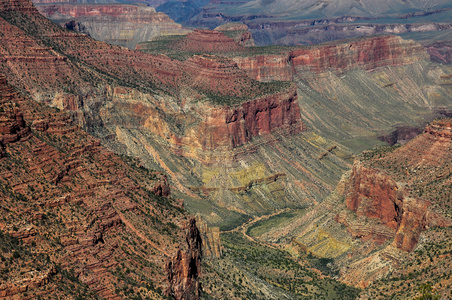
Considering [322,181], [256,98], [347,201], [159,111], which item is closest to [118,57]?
[159,111]

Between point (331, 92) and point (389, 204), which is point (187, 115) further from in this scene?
point (331, 92)

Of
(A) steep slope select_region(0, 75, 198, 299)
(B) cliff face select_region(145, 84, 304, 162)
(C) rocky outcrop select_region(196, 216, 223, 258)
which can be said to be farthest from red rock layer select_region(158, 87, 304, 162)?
(A) steep slope select_region(0, 75, 198, 299)

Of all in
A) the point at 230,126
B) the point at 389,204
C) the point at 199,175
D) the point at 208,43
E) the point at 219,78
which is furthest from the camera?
the point at 208,43

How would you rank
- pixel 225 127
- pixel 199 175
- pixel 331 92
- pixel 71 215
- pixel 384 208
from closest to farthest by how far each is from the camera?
pixel 71 215
pixel 384 208
pixel 225 127
pixel 199 175
pixel 331 92

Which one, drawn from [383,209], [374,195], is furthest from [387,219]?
[374,195]

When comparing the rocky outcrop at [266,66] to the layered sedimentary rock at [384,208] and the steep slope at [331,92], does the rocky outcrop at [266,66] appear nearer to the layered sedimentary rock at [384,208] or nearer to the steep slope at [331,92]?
the steep slope at [331,92]

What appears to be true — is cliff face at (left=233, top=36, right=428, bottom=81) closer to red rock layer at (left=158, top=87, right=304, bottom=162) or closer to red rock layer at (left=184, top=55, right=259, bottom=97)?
red rock layer at (left=184, top=55, right=259, bottom=97)
